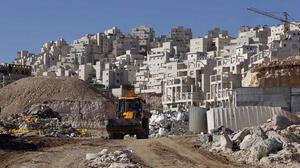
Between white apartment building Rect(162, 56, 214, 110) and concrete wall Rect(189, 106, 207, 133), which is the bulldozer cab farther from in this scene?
white apartment building Rect(162, 56, 214, 110)

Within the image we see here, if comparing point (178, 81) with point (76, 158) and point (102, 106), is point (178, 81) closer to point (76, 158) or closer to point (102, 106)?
point (102, 106)

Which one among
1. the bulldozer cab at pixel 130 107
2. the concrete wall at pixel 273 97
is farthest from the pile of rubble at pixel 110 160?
the concrete wall at pixel 273 97

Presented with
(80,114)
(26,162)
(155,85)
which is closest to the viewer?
(26,162)

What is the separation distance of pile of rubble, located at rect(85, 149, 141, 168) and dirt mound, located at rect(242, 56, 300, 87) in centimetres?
3385

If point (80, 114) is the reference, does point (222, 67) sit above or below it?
above

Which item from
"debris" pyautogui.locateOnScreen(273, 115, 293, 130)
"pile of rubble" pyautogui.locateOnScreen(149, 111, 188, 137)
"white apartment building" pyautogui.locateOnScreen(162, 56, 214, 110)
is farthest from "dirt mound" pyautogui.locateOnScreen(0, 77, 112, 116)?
"debris" pyautogui.locateOnScreen(273, 115, 293, 130)

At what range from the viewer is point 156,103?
87250 millimetres

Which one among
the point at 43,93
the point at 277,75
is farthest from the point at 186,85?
the point at 277,75

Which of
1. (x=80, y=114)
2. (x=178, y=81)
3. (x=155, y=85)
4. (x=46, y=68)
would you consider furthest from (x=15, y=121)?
(x=46, y=68)

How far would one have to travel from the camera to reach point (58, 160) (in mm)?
17828

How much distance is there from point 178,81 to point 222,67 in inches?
288

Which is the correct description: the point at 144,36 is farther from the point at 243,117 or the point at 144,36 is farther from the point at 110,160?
the point at 110,160

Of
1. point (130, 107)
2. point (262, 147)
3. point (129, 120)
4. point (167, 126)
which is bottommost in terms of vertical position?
point (167, 126)

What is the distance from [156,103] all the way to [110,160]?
7097 cm
